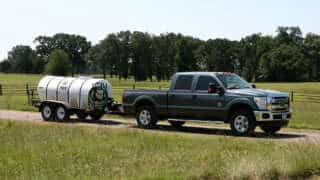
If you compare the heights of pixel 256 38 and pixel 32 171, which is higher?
pixel 256 38

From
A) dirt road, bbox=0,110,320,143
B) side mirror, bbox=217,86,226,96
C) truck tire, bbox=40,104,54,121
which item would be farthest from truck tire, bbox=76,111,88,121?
side mirror, bbox=217,86,226,96

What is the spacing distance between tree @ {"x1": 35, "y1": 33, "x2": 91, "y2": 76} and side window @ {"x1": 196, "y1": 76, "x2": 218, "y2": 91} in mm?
156183

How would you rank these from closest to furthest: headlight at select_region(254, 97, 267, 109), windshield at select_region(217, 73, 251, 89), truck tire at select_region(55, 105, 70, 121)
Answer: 1. headlight at select_region(254, 97, 267, 109)
2. windshield at select_region(217, 73, 251, 89)
3. truck tire at select_region(55, 105, 70, 121)

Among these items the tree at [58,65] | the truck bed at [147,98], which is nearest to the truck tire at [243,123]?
the truck bed at [147,98]

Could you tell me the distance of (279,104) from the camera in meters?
19.2

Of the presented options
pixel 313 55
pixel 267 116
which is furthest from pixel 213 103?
pixel 313 55

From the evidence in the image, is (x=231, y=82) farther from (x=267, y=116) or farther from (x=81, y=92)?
(x=81, y=92)

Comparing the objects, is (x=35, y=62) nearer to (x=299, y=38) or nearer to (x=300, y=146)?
(x=299, y=38)

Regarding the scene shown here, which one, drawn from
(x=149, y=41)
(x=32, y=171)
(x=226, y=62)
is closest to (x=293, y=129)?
(x=32, y=171)

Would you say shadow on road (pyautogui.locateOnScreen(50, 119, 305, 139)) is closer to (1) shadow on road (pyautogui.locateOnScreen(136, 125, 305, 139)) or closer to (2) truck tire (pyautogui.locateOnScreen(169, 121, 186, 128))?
(1) shadow on road (pyautogui.locateOnScreen(136, 125, 305, 139))

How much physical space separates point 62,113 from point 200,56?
13055cm

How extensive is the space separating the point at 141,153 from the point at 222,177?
3.86 meters

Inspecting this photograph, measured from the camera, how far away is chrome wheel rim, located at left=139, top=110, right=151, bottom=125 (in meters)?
21.9

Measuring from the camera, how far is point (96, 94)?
82.5 ft
